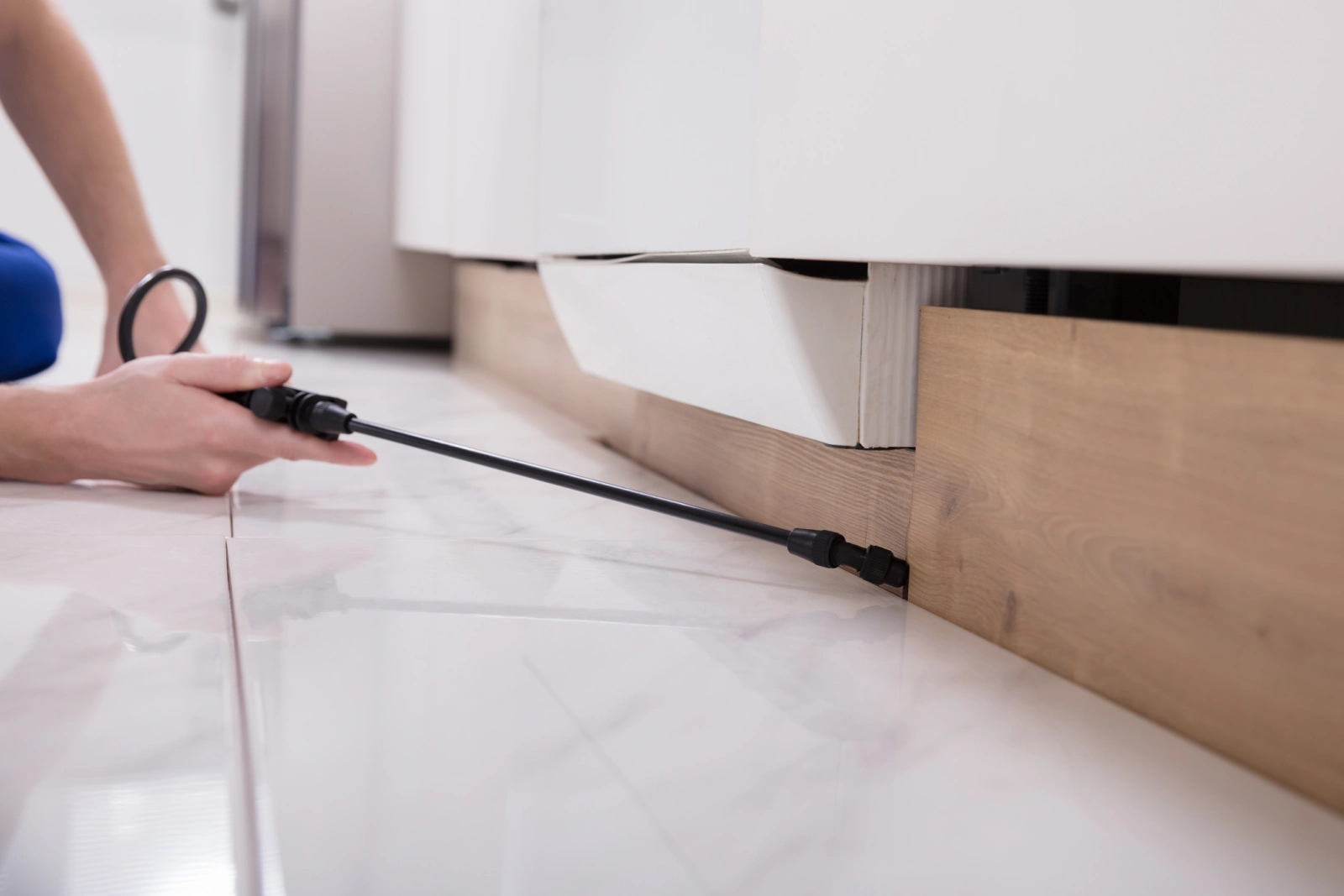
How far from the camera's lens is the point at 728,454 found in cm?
91

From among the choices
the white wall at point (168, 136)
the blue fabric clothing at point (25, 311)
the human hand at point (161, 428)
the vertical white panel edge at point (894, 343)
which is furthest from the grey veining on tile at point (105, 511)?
the white wall at point (168, 136)

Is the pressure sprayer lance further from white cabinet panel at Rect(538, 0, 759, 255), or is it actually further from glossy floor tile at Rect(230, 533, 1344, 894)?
white cabinet panel at Rect(538, 0, 759, 255)

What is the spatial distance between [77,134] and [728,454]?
0.76 metres

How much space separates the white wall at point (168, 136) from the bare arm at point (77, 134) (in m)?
2.30

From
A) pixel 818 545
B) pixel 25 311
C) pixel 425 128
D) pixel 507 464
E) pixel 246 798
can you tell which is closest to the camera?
pixel 246 798

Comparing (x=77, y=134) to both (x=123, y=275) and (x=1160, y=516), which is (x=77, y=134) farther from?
(x=1160, y=516)

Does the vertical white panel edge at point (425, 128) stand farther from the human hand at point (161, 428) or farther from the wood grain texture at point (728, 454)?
the human hand at point (161, 428)

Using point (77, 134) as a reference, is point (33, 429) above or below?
below

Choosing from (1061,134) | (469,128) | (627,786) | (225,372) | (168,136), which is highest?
(168,136)

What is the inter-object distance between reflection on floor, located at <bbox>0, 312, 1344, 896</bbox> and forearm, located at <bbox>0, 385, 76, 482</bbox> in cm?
12

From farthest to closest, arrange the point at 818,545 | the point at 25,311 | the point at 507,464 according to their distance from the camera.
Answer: the point at 25,311, the point at 507,464, the point at 818,545

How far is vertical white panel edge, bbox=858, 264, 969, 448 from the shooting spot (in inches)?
25.1

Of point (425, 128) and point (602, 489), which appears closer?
point (602, 489)

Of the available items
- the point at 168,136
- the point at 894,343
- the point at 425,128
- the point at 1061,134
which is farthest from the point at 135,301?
the point at 168,136
